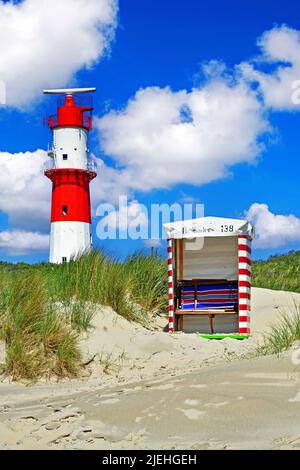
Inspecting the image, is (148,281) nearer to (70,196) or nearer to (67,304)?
(67,304)

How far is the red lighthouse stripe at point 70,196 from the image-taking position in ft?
110

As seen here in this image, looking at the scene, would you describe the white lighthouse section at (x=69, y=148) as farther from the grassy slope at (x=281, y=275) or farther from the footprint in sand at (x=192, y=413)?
the footprint in sand at (x=192, y=413)

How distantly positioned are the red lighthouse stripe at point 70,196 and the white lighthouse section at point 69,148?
1.89 feet

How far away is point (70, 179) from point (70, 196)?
3.93 ft

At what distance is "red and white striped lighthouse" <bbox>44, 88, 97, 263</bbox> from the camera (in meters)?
33.4

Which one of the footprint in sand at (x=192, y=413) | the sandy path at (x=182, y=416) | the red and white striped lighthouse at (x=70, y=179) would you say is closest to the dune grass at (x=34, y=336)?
the sandy path at (x=182, y=416)

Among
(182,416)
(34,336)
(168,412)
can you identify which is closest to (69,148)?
(34,336)

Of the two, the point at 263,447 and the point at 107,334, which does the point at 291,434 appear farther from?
the point at 107,334

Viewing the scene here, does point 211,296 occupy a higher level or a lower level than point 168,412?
higher

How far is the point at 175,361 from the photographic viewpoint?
31.0ft

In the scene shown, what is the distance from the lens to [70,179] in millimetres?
34531

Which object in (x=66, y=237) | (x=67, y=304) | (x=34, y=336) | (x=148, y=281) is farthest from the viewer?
(x=66, y=237)

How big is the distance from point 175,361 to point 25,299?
2.46m

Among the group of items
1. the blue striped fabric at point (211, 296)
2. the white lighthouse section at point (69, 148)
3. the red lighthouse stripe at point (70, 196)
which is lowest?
the blue striped fabric at point (211, 296)
